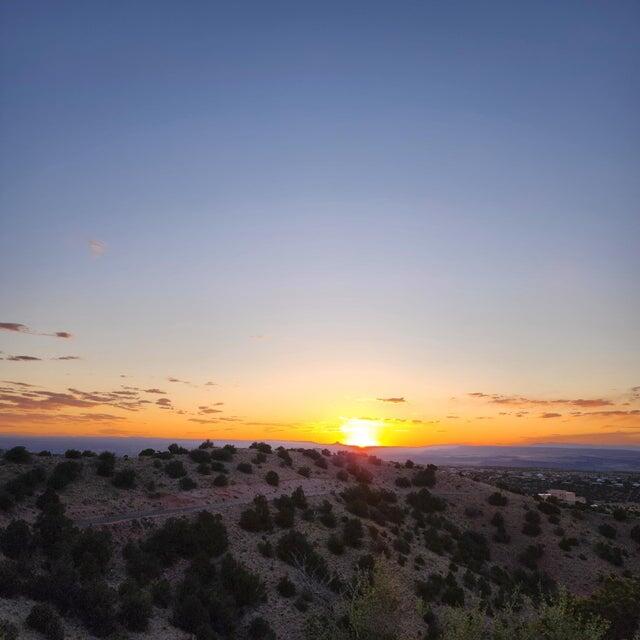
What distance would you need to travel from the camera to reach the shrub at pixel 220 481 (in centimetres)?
4469

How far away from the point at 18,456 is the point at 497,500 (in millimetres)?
47965

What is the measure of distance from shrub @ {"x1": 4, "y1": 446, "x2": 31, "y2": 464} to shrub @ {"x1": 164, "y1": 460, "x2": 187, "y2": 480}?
10.6 m

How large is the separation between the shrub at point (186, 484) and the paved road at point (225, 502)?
177 centimetres

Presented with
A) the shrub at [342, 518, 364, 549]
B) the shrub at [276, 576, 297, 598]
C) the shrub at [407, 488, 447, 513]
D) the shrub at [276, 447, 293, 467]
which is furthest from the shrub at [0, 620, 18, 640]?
the shrub at [407, 488, 447, 513]

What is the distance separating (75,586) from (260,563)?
482 inches

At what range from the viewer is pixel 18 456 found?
39.8 metres

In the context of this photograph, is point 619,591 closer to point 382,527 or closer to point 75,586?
point 382,527

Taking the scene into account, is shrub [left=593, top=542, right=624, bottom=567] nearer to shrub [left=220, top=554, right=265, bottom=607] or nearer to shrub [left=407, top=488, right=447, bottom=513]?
shrub [left=407, top=488, right=447, bottom=513]

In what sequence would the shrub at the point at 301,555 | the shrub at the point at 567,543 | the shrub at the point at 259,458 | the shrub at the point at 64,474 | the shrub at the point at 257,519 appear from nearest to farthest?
the shrub at the point at 301,555
the shrub at the point at 64,474
the shrub at the point at 257,519
the shrub at the point at 567,543
the shrub at the point at 259,458

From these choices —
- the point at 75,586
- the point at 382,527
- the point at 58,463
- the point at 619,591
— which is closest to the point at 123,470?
the point at 58,463

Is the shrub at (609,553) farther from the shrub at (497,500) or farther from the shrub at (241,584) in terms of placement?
the shrub at (241,584)

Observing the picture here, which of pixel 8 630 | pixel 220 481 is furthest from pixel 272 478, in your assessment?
pixel 8 630

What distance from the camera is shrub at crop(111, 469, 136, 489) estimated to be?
39.4 metres

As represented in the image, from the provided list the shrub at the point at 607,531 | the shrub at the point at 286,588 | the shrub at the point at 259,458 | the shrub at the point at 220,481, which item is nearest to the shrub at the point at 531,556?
the shrub at the point at 607,531
